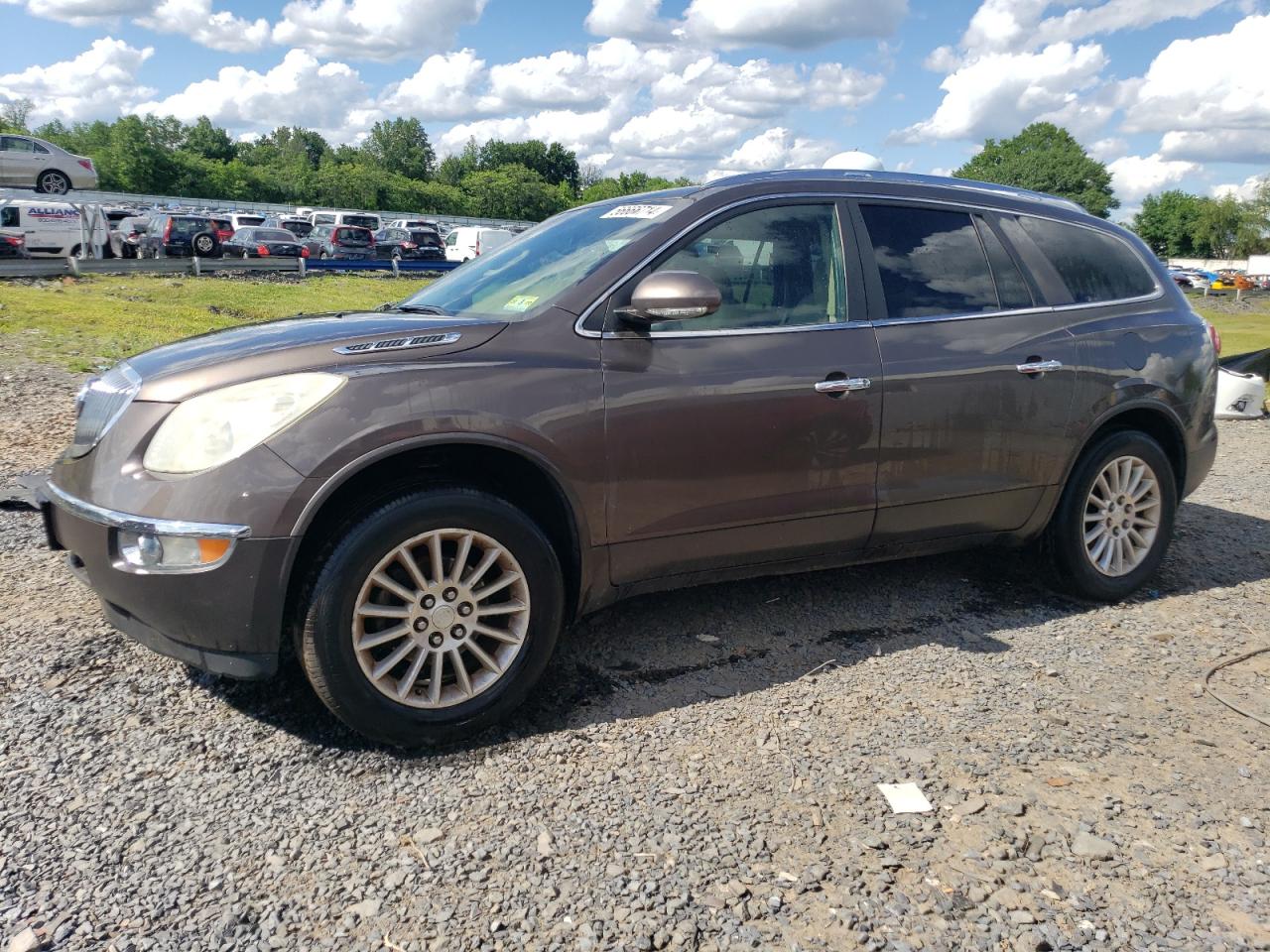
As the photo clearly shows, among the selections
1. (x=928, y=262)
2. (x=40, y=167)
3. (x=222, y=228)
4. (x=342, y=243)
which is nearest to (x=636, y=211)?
(x=928, y=262)

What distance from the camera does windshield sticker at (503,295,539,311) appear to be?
3.60 meters

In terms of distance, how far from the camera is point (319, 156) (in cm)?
13112

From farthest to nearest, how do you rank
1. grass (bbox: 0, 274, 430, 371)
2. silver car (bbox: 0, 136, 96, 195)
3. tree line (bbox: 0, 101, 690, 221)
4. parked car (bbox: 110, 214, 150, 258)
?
tree line (bbox: 0, 101, 690, 221), parked car (bbox: 110, 214, 150, 258), silver car (bbox: 0, 136, 96, 195), grass (bbox: 0, 274, 430, 371)

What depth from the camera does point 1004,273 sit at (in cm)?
443

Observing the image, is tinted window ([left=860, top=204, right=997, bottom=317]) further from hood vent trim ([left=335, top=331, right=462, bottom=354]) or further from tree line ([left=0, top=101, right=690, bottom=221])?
tree line ([left=0, top=101, right=690, bottom=221])

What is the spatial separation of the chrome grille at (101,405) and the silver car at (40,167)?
2934cm

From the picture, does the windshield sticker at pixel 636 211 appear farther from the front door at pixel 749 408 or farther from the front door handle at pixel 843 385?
the front door handle at pixel 843 385

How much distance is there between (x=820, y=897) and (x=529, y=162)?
15095 cm

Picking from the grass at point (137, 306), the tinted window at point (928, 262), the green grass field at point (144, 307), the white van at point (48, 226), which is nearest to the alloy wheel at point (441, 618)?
the tinted window at point (928, 262)

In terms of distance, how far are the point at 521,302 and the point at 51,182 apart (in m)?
31.3

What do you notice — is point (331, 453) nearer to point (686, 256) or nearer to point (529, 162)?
point (686, 256)

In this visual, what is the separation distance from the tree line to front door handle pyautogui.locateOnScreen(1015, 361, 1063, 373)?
49976 millimetres

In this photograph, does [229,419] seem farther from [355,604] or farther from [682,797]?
[682,797]

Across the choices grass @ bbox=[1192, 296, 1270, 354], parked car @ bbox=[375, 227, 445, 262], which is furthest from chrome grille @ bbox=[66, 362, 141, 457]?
parked car @ bbox=[375, 227, 445, 262]
